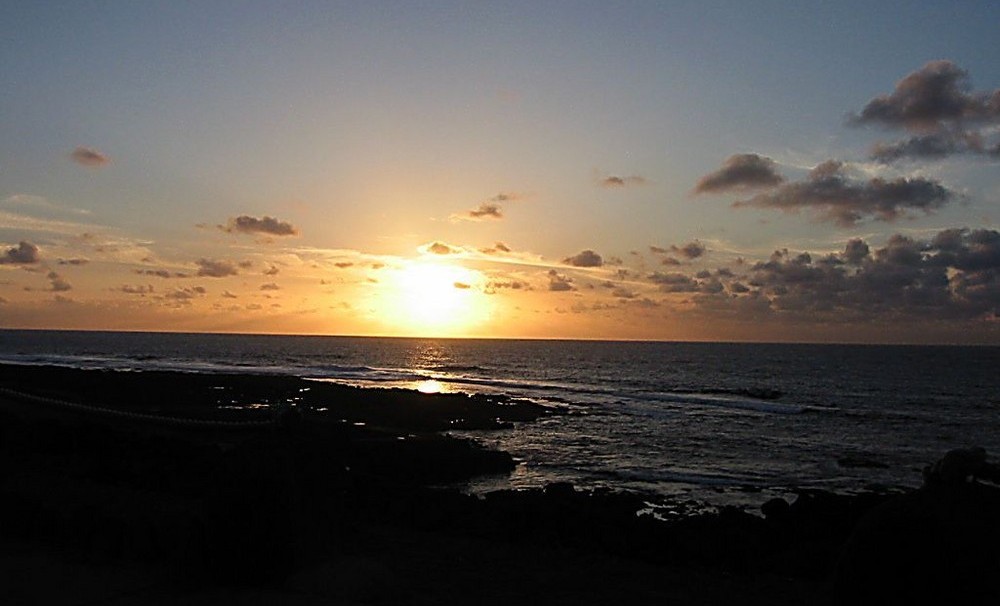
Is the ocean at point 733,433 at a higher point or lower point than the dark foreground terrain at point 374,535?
lower

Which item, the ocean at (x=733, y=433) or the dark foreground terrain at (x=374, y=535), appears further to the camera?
the ocean at (x=733, y=433)

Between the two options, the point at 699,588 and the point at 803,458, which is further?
the point at 803,458

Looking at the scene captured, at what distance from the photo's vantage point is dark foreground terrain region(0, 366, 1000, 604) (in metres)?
5.01

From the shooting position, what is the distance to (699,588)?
10.2 m

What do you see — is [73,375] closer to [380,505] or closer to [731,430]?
[731,430]

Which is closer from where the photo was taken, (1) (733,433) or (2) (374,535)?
(2) (374,535)

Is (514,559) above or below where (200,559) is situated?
below

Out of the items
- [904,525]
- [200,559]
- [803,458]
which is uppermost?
[904,525]

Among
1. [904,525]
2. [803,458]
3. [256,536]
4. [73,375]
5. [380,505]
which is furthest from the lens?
[73,375]

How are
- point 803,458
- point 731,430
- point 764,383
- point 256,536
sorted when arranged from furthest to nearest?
point 764,383 < point 731,430 < point 803,458 < point 256,536

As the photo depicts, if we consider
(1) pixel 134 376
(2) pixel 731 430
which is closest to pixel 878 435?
(2) pixel 731 430

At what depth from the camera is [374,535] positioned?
438 inches

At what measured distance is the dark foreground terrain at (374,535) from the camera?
5012 mm

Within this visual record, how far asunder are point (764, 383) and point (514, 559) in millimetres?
75911
